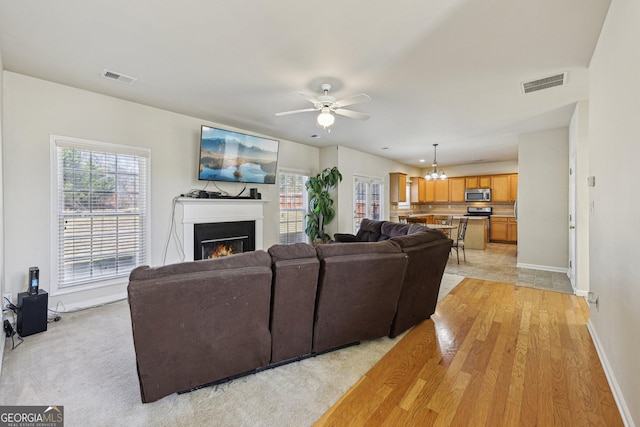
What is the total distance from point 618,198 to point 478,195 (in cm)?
803

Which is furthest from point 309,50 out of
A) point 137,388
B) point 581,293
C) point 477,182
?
point 477,182

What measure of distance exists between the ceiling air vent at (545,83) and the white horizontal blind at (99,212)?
4.85 m

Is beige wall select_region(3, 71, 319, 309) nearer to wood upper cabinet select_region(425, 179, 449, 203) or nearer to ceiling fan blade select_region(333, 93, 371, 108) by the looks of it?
ceiling fan blade select_region(333, 93, 371, 108)

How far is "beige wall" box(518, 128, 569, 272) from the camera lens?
498 cm

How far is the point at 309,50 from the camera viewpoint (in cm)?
249

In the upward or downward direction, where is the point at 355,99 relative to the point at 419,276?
upward

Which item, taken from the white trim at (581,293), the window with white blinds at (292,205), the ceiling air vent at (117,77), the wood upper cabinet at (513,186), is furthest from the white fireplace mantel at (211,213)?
the wood upper cabinet at (513,186)

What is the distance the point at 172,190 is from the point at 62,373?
2580 millimetres

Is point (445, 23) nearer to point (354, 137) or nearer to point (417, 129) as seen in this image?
point (417, 129)

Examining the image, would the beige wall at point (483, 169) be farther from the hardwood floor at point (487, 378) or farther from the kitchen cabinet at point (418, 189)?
the hardwood floor at point (487, 378)

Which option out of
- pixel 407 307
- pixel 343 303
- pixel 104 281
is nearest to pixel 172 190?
pixel 104 281

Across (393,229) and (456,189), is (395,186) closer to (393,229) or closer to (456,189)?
(456,189)

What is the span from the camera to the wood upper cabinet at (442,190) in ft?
32.3

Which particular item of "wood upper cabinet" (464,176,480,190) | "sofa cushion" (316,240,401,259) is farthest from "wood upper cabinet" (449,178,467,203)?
"sofa cushion" (316,240,401,259)
